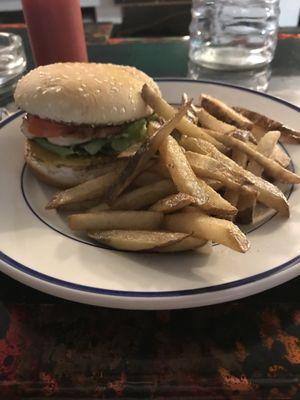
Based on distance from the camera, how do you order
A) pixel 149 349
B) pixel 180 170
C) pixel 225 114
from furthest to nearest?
1. pixel 225 114
2. pixel 180 170
3. pixel 149 349

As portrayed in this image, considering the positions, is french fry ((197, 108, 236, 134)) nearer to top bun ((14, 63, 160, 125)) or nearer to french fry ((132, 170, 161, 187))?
top bun ((14, 63, 160, 125))

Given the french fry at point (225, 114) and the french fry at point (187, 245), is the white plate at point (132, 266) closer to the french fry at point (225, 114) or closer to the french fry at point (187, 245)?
the french fry at point (187, 245)

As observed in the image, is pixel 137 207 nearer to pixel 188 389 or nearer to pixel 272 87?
pixel 188 389

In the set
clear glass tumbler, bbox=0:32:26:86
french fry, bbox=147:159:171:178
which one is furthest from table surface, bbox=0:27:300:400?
clear glass tumbler, bbox=0:32:26:86

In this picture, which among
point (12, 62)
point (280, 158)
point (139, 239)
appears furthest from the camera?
point (12, 62)

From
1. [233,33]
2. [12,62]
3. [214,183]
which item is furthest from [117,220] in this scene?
[233,33]

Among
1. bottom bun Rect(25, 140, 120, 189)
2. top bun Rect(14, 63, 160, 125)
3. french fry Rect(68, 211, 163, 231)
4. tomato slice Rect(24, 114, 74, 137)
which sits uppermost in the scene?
top bun Rect(14, 63, 160, 125)

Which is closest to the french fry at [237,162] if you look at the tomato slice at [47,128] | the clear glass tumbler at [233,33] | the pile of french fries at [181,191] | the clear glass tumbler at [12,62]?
the pile of french fries at [181,191]

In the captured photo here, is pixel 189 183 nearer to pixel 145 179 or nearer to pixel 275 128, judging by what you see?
pixel 145 179
